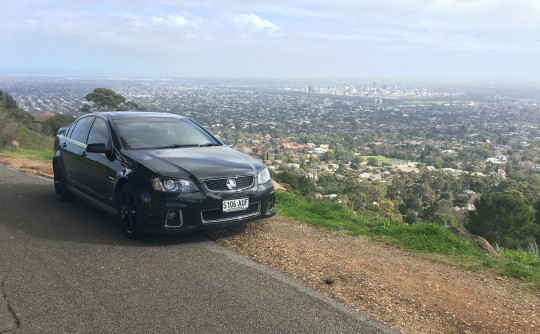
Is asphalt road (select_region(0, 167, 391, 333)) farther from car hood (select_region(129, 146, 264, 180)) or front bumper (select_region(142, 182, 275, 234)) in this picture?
car hood (select_region(129, 146, 264, 180))

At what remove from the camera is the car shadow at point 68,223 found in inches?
227

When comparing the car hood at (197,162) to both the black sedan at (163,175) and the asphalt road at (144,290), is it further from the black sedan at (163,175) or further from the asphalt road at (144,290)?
the asphalt road at (144,290)

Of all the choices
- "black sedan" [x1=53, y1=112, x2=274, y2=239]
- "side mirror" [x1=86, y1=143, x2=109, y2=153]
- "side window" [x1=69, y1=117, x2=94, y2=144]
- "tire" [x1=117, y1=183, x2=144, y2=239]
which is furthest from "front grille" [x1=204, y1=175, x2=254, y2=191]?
"side window" [x1=69, y1=117, x2=94, y2=144]

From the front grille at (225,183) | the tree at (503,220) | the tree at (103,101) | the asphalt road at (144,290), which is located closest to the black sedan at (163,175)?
the front grille at (225,183)

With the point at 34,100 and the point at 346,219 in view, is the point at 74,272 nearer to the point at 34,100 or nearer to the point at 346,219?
the point at 346,219

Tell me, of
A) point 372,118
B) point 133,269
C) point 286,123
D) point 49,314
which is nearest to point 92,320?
point 49,314

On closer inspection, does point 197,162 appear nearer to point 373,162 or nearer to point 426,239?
point 426,239

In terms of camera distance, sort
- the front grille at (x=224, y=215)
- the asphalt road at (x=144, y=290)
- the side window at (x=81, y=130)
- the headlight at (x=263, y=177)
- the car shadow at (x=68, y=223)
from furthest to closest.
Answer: the side window at (x=81, y=130)
the headlight at (x=263, y=177)
the car shadow at (x=68, y=223)
the front grille at (x=224, y=215)
the asphalt road at (x=144, y=290)

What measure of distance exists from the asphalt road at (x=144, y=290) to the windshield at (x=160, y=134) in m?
1.23

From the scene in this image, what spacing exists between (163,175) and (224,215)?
0.84 meters

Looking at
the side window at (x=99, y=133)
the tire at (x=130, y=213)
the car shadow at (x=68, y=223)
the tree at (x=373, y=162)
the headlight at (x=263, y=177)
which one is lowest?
the tree at (x=373, y=162)

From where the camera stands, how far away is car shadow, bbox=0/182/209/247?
576cm

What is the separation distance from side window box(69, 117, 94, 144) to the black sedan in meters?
0.02

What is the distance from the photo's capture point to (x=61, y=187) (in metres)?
7.91
